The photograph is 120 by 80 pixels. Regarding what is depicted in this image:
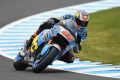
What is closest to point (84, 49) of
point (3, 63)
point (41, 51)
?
point (3, 63)

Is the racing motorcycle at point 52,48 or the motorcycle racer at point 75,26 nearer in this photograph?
the racing motorcycle at point 52,48

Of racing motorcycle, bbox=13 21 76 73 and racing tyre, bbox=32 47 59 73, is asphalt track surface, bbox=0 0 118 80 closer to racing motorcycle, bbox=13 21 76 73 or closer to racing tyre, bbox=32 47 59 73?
racing tyre, bbox=32 47 59 73

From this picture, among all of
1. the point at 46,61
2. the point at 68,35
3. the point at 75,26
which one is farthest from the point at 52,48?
the point at 75,26

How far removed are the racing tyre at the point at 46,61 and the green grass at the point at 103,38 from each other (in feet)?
8.30

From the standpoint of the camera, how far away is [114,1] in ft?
97.6

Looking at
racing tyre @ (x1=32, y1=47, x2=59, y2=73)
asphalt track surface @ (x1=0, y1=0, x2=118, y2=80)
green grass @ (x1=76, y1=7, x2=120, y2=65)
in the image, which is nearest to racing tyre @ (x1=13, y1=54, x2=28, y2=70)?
asphalt track surface @ (x1=0, y1=0, x2=118, y2=80)

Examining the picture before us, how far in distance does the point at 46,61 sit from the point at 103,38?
8091 mm

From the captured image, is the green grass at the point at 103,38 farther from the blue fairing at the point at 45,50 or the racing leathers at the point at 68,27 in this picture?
the blue fairing at the point at 45,50

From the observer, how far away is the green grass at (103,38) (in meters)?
16.7

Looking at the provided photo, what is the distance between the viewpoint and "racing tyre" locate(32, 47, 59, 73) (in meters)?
A: 13.1

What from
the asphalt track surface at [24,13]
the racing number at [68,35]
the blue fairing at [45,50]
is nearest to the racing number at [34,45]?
the blue fairing at [45,50]

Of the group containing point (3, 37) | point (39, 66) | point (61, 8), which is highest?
point (61, 8)

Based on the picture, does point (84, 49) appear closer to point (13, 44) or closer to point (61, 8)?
point (13, 44)

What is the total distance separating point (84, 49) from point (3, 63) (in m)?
3.83
